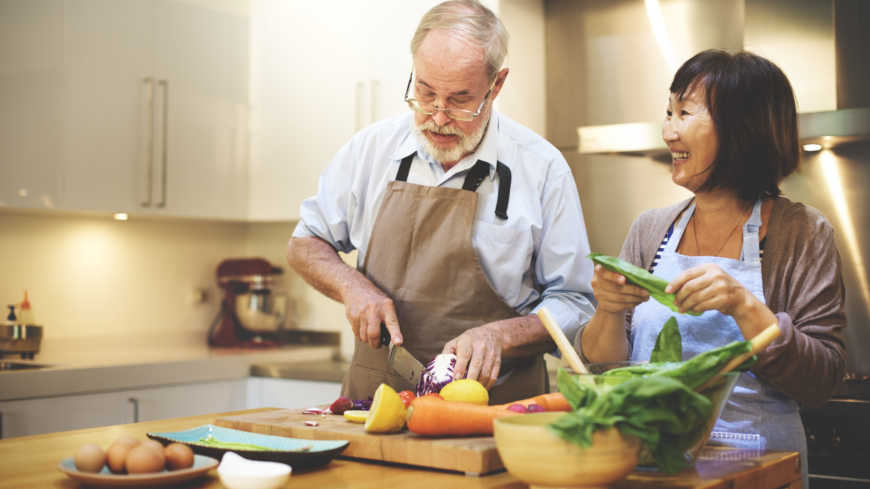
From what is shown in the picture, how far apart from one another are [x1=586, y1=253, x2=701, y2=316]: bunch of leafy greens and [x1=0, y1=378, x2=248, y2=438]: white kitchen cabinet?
83.3 inches

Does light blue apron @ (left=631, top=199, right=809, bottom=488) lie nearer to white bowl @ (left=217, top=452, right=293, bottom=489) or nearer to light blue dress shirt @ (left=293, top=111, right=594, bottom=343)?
light blue dress shirt @ (left=293, top=111, right=594, bottom=343)

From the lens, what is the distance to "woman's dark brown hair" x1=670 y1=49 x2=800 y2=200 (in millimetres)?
1301

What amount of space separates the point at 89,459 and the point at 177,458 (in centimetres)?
10

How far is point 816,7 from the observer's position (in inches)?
98.1

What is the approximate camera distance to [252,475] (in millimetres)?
886

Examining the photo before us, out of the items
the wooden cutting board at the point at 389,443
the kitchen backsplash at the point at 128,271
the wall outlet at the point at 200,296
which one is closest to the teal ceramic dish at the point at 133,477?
the wooden cutting board at the point at 389,443

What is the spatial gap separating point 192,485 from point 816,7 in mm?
2430

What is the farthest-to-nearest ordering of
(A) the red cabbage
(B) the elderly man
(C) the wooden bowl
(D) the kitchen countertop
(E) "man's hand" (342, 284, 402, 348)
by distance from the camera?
(D) the kitchen countertop → (B) the elderly man → (E) "man's hand" (342, 284, 402, 348) → (A) the red cabbage → (C) the wooden bowl

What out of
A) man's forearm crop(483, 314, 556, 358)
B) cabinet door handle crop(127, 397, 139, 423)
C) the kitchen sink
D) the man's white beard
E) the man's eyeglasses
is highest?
the man's eyeglasses

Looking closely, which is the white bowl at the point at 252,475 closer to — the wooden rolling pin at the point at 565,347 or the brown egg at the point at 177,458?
the brown egg at the point at 177,458

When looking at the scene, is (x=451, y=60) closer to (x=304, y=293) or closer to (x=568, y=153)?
(x=568, y=153)

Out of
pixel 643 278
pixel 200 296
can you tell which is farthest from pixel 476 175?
pixel 200 296

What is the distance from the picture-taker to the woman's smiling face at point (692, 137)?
1324 millimetres

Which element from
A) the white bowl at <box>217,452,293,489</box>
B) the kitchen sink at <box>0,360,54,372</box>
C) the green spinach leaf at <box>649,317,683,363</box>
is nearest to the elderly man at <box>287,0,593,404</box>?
the green spinach leaf at <box>649,317,683,363</box>
